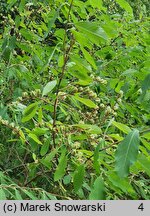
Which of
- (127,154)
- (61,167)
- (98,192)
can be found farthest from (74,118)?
(127,154)

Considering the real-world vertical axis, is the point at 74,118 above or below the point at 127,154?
below

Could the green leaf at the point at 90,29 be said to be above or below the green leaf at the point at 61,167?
above

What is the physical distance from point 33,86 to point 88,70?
18.7 inches

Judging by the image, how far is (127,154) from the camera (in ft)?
3.22

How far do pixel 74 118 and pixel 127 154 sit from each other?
651mm

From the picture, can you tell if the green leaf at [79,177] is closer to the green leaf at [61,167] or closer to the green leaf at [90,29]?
the green leaf at [61,167]

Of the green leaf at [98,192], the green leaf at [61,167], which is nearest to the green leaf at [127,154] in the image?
the green leaf at [98,192]

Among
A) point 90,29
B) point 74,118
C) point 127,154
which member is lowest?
point 74,118

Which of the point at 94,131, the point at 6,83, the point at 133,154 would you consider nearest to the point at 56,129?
the point at 94,131

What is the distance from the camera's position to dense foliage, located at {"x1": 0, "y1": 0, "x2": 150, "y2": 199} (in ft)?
3.83

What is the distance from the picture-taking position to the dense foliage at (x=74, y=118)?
3.83 feet

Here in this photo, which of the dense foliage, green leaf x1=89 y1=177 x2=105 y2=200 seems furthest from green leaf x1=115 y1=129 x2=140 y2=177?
green leaf x1=89 y1=177 x2=105 y2=200

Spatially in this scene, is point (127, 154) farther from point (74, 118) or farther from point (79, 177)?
point (74, 118)

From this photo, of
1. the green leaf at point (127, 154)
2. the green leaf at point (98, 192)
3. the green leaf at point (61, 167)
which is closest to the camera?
the green leaf at point (127, 154)
